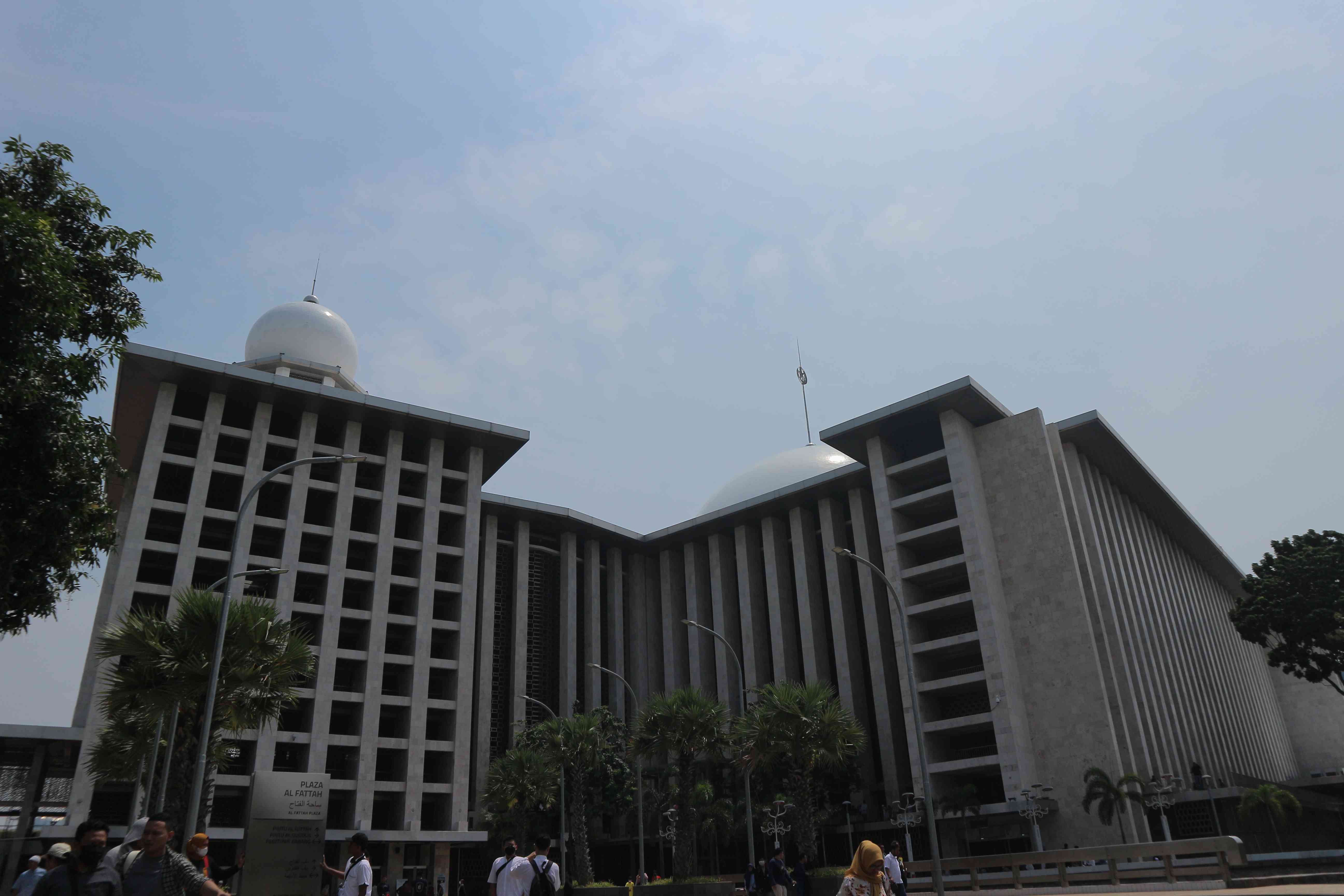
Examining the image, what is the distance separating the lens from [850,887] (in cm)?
975

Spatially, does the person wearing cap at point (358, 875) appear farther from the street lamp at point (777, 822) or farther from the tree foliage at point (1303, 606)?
the tree foliage at point (1303, 606)

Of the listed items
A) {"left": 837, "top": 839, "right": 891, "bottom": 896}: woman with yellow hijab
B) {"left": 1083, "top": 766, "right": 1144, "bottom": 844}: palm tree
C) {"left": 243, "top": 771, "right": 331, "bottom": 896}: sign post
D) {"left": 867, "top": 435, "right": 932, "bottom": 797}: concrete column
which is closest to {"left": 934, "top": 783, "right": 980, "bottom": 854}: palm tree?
{"left": 867, "top": 435, "right": 932, "bottom": 797}: concrete column

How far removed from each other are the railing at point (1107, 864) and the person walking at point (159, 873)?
71.2 ft

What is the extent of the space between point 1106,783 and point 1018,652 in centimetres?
727

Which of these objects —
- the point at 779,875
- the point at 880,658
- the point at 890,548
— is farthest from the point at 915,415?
the point at 779,875

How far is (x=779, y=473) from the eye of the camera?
65.8 m

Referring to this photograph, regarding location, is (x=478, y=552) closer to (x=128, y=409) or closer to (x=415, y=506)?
(x=415, y=506)

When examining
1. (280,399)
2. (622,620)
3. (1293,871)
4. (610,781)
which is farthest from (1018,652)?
(280,399)

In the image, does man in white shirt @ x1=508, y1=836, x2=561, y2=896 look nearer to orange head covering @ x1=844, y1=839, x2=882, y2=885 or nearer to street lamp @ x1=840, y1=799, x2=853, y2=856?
orange head covering @ x1=844, y1=839, x2=882, y2=885

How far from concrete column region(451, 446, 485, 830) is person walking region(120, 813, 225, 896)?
4225 cm

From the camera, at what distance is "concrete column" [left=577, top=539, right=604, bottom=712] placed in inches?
2344

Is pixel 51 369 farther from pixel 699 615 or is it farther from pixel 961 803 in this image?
pixel 699 615

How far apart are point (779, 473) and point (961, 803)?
28012 mm

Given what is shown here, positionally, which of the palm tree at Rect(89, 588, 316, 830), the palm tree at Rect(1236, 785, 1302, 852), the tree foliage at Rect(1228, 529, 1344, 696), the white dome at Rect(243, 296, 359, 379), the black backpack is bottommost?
the black backpack
